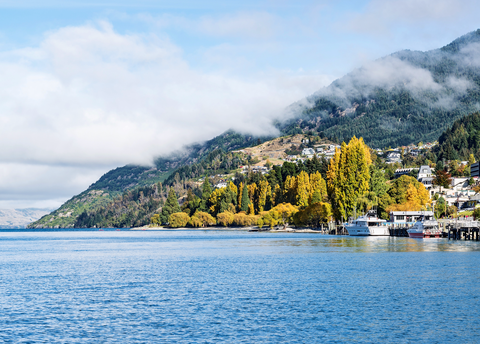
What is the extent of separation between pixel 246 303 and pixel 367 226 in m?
122

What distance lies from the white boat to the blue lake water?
3264 inches

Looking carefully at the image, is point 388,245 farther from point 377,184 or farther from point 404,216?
point 377,184

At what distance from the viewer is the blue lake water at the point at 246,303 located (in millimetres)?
34938

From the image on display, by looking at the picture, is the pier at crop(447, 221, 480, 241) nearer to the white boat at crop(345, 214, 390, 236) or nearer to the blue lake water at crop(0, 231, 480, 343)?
the white boat at crop(345, 214, 390, 236)

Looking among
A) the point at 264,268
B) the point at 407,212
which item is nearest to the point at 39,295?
the point at 264,268

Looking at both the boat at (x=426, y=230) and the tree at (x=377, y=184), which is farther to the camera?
the tree at (x=377, y=184)

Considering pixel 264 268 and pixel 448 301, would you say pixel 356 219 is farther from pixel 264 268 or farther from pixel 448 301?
pixel 448 301

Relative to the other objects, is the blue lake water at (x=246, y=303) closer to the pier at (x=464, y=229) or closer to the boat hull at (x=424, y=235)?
the pier at (x=464, y=229)

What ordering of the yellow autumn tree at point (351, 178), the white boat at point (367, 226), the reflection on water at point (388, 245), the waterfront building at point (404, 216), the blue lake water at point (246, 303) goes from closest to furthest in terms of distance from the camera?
the blue lake water at point (246, 303) < the reflection on water at point (388, 245) < the yellow autumn tree at point (351, 178) < the white boat at point (367, 226) < the waterfront building at point (404, 216)

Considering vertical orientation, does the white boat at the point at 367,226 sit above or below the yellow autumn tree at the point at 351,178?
below

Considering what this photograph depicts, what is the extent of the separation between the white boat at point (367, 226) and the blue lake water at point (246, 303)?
82.9 metres

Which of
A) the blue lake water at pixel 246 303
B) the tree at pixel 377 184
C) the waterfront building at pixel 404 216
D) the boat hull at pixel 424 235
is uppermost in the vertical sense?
the tree at pixel 377 184

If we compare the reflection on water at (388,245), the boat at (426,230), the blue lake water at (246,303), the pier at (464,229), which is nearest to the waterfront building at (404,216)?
the boat at (426,230)

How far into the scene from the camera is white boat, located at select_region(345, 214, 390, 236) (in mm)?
160875
